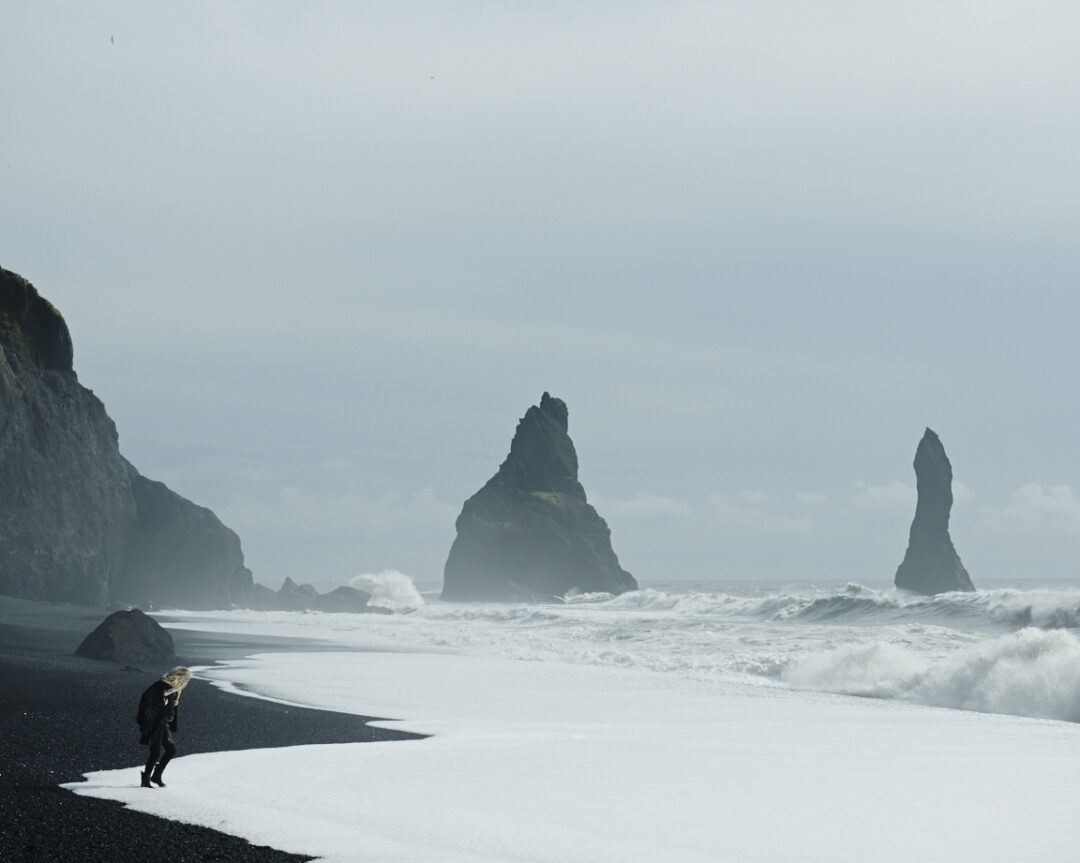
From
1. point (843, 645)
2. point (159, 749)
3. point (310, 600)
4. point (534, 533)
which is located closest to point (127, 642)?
point (159, 749)

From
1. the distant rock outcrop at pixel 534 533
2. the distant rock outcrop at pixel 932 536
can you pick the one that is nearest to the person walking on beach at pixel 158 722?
the distant rock outcrop at pixel 932 536

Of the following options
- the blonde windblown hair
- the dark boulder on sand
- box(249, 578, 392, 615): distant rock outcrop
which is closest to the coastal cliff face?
box(249, 578, 392, 615): distant rock outcrop

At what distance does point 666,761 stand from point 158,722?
6310 millimetres

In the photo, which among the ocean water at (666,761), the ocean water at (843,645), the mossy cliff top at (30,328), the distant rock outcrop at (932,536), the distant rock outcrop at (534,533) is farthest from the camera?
the distant rock outcrop at (534,533)

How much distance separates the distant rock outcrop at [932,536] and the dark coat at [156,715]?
10008 cm

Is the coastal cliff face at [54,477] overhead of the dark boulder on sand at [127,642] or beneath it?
overhead

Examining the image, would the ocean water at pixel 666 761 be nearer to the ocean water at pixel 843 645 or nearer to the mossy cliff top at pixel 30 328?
the ocean water at pixel 843 645

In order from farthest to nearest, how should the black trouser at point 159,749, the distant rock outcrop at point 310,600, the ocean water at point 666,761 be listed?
the distant rock outcrop at point 310,600, the black trouser at point 159,749, the ocean water at point 666,761

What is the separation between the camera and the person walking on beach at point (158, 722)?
10.6 m

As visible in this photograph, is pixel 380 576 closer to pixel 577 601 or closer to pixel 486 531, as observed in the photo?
pixel 486 531

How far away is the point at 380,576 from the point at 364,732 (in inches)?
4203

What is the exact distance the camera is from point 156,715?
10844 millimetres

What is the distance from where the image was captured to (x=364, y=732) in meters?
15.3

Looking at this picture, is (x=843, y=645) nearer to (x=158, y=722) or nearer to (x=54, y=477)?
(x=158, y=722)
